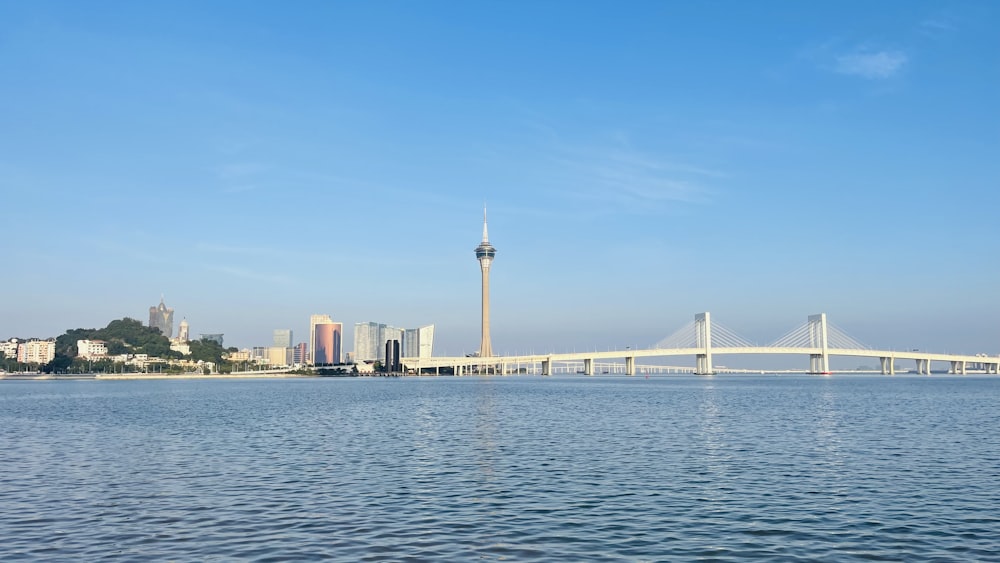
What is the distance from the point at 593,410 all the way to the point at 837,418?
59.2ft

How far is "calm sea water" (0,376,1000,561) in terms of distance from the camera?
54.2ft

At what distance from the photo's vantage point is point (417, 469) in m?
28.0

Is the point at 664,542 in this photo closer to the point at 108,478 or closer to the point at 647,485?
the point at 647,485

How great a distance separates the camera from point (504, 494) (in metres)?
22.7

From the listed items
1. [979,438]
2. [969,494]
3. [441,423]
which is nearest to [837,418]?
[979,438]

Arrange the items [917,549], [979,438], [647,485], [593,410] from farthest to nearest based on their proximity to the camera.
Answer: [593,410] → [979,438] → [647,485] → [917,549]

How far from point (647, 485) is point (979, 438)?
23.7m

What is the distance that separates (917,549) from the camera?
1609 cm

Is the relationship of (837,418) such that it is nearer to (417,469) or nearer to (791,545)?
(417,469)

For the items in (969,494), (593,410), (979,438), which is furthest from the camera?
Answer: (593,410)

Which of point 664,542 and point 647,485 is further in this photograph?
point 647,485

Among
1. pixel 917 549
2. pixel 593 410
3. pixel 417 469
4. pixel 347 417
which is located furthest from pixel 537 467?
pixel 593 410

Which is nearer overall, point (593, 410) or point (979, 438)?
point (979, 438)

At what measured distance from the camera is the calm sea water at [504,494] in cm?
1652
